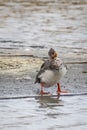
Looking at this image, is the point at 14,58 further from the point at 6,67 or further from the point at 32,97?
the point at 32,97

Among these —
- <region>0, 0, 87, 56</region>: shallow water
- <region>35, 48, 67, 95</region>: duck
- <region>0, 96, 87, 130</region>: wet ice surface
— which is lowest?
<region>0, 96, 87, 130</region>: wet ice surface

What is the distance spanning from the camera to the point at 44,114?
9.40m

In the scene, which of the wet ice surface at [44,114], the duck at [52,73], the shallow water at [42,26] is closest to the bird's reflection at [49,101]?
the wet ice surface at [44,114]

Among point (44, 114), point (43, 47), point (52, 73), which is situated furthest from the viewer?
point (43, 47)

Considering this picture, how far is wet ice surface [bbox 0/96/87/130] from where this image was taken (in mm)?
8594

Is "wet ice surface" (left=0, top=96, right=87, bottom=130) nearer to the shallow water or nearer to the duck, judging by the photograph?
the duck

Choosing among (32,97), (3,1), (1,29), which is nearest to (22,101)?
(32,97)

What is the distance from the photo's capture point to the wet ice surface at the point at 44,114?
859 cm

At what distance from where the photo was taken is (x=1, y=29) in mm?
19656

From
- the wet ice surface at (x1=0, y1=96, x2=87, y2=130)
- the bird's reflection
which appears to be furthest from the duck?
the wet ice surface at (x1=0, y1=96, x2=87, y2=130)

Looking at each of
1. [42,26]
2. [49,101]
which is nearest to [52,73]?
[49,101]

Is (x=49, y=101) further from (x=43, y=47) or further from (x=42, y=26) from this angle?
(x=42, y=26)

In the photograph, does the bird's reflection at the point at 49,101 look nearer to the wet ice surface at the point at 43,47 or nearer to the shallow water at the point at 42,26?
the wet ice surface at the point at 43,47

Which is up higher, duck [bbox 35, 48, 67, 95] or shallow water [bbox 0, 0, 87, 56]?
shallow water [bbox 0, 0, 87, 56]
